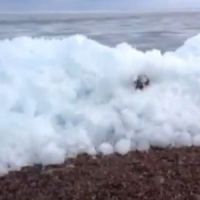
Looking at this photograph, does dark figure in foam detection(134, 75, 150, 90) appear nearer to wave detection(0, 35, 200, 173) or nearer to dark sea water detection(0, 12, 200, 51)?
wave detection(0, 35, 200, 173)

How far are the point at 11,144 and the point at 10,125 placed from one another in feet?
0.59

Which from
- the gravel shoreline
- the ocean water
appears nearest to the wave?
the ocean water

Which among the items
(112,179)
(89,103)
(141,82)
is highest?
(141,82)

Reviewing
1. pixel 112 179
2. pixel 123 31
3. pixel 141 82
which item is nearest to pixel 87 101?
pixel 141 82

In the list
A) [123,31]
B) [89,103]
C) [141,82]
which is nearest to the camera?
[89,103]

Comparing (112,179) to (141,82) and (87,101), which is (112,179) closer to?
(87,101)

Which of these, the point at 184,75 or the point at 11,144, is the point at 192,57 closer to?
the point at 184,75

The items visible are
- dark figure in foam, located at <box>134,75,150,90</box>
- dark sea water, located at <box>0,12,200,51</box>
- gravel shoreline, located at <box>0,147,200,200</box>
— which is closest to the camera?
gravel shoreline, located at <box>0,147,200,200</box>

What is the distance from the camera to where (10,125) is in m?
4.66

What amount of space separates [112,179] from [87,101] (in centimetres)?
115

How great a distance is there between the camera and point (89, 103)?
16.7 feet

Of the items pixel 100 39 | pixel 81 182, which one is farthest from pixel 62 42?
pixel 100 39

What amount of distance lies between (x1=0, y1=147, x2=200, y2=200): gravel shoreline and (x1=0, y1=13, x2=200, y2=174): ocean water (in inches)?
8.6

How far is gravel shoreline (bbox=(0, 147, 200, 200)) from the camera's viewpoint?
3.92 meters
